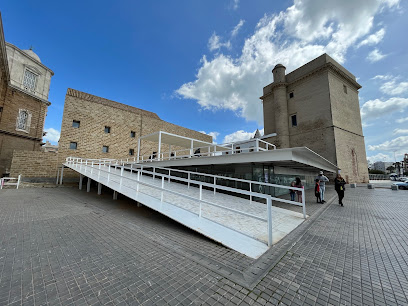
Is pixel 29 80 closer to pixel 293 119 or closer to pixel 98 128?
pixel 98 128

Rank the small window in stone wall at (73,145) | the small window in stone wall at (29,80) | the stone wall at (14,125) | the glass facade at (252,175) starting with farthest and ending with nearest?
the small window in stone wall at (29,80)
the small window in stone wall at (73,145)
the stone wall at (14,125)
the glass facade at (252,175)

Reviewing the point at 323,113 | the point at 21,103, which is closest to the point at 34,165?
the point at 21,103

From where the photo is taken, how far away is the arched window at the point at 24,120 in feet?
69.6

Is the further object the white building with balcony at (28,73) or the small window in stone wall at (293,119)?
the small window in stone wall at (293,119)

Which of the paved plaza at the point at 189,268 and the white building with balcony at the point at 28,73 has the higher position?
the white building with balcony at the point at 28,73

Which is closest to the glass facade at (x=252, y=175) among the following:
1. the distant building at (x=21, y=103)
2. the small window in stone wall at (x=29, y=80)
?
the distant building at (x=21, y=103)

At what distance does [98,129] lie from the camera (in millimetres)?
21641

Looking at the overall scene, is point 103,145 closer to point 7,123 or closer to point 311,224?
point 7,123

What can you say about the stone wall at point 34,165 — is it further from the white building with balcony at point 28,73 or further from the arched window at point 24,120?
the white building with balcony at point 28,73

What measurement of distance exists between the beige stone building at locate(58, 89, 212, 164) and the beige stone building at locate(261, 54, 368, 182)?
19.6 metres

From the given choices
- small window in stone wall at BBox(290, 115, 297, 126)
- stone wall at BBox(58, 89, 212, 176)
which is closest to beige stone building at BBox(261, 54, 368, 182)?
small window in stone wall at BBox(290, 115, 297, 126)

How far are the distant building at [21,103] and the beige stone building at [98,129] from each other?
6072mm

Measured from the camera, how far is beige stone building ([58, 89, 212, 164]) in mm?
19578

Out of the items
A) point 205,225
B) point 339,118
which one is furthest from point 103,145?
point 339,118
